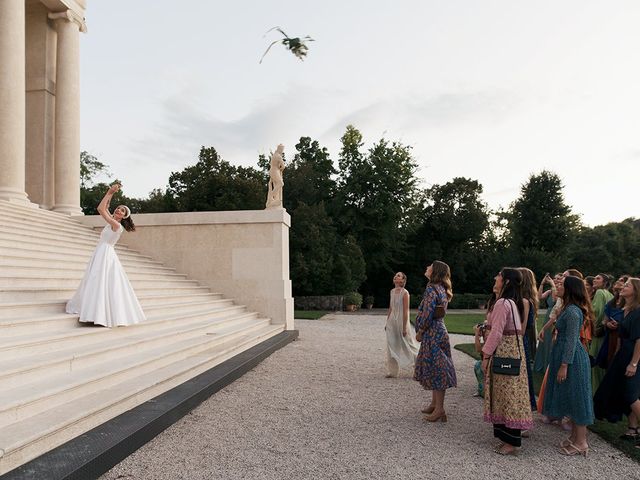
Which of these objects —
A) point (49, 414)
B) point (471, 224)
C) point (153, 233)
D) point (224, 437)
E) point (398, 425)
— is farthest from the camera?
point (471, 224)

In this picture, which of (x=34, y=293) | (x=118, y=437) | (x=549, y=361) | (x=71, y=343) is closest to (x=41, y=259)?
(x=34, y=293)

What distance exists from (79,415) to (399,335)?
19.2 feet

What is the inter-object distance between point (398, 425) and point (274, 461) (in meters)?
1.90

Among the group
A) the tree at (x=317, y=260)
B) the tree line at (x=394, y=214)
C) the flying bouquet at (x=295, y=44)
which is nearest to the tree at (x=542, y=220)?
the tree line at (x=394, y=214)

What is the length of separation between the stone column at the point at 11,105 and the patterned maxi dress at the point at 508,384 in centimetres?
1432

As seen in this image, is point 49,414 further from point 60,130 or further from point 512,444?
point 60,130

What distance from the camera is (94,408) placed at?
4.97 m

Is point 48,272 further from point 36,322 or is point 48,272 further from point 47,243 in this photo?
point 36,322

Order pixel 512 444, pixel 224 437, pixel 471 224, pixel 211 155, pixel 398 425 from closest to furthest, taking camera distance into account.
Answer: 1. pixel 512 444
2. pixel 224 437
3. pixel 398 425
4. pixel 211 155
5. pixel 471 224

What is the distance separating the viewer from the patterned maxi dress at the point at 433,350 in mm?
6250

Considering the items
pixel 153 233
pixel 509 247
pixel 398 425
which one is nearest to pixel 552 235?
pixel 509 247

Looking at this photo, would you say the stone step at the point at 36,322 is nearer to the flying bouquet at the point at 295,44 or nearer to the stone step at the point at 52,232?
the stone step at the point at 52,232

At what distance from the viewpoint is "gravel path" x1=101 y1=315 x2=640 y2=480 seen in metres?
4.58

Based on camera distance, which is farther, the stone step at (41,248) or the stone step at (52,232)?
the stone step at (52,232)
